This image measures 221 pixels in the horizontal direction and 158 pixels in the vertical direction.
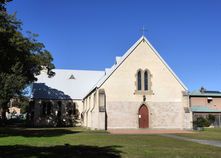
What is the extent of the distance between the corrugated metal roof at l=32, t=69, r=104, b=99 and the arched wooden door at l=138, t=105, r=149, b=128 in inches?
827

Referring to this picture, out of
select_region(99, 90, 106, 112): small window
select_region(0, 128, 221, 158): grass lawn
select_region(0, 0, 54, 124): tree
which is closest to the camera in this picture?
select_region(0, 128, 221, 158): grass lawn

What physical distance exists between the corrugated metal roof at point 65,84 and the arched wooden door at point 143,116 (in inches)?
827

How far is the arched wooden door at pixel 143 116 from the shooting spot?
40.7 m

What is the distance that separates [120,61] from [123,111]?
623cm

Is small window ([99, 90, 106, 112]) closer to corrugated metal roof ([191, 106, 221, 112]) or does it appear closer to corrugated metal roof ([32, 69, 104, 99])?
corrugated metal roof ([32, 69, 104, 99])

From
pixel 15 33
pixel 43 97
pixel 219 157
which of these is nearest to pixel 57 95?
pixel 43 97

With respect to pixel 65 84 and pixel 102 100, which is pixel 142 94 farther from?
pixel 65 84

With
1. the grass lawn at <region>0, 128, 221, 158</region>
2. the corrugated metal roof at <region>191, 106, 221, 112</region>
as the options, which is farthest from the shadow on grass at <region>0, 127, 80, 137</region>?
the corrugated metal roof at <region>191, 106, 221, 112</region>

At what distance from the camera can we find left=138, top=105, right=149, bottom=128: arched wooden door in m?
40.7

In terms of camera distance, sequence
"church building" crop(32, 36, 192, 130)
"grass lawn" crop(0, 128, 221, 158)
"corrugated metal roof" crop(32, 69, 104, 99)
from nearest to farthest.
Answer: "grass lawn" crop(0, 128, 221, 158)
"church building" crop(32, 36, 192, 130)
"corrugated metal roof" crop(32, 69, 104, 99)

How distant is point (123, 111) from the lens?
132 feet

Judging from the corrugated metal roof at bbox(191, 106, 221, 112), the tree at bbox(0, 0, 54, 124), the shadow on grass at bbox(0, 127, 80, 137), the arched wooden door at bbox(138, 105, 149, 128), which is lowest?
the shadow on grass at bbox(0, 127, 80, 137)

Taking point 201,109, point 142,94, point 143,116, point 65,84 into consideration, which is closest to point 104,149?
point 143,116

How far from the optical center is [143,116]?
40844 mm
